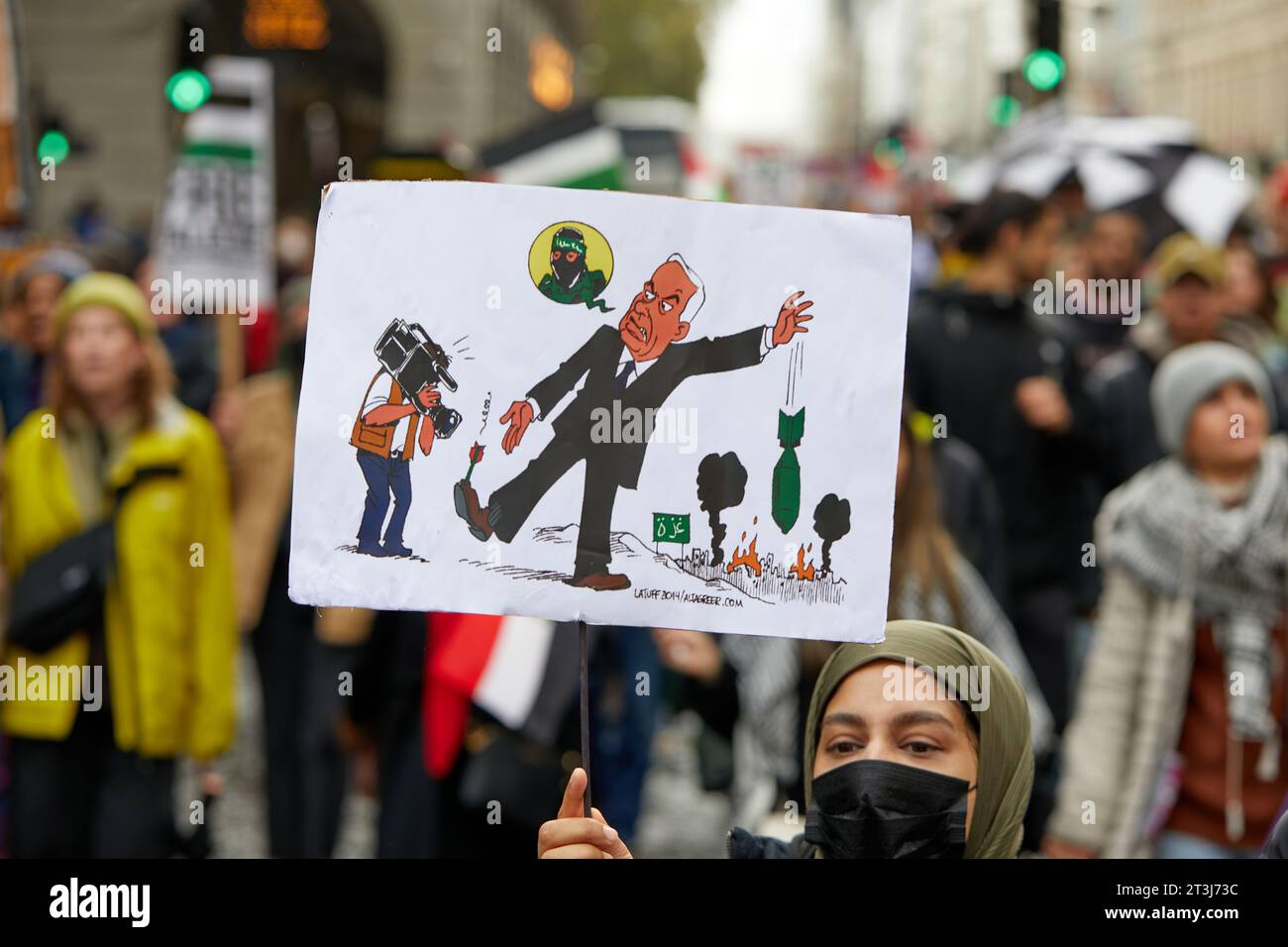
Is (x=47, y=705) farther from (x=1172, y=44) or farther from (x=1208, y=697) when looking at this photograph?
(x=1172, y=44)

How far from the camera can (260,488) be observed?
24.5ft

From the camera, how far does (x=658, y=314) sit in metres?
2.90

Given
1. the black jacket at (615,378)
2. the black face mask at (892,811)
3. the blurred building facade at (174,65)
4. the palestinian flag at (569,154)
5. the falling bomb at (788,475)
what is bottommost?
the black face mask at (892,811)

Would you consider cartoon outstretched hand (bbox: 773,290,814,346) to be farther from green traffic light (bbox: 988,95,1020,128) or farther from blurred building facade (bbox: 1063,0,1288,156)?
blurred building facade (bbox: 1063,0,1288,156)

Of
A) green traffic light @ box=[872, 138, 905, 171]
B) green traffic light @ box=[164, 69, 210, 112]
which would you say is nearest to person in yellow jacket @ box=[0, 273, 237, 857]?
green traffic light @ box=[164, 69, 210, 112]

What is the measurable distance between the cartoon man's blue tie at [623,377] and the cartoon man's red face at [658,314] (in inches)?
0.5

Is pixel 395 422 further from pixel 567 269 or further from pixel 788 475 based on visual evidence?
pixel 788 475

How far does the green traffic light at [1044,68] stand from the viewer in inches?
521

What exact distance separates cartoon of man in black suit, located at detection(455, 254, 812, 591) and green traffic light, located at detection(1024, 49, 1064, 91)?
428 inches

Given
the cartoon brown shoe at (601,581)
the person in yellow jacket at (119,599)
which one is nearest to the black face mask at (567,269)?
the cartoon brown shoe at (601,581)

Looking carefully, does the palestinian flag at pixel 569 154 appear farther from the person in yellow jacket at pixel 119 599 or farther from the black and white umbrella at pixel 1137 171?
the person in yellow jacket at pixel 119 599

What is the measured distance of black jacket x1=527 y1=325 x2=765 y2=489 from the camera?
2898 mm

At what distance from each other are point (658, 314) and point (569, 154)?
311 inches
